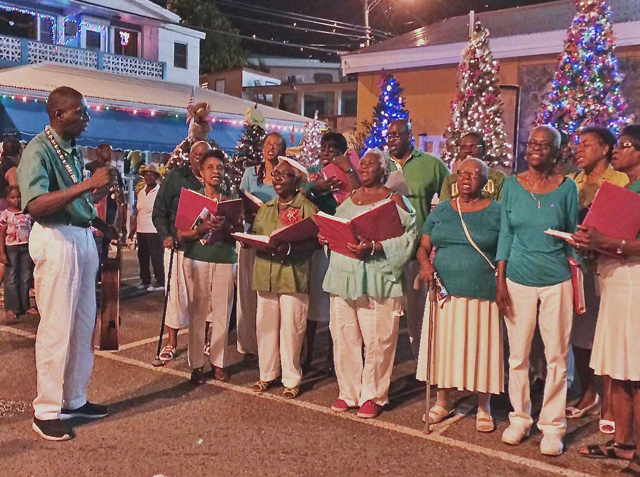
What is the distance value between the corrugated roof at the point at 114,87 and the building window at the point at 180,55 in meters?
2.40

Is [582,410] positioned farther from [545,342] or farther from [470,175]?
[470,175]

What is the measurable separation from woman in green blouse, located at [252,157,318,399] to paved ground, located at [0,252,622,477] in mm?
258

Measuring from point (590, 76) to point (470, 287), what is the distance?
8.11 meters

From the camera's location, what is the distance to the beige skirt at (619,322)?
420 centimetres

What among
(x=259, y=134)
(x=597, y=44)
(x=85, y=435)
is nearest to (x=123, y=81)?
(x=259, y=134)

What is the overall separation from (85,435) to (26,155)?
1.98 m

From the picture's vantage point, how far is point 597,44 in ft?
37.8

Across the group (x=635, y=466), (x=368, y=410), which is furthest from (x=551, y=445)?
(x=368, y=410)

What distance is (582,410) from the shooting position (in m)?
5.40

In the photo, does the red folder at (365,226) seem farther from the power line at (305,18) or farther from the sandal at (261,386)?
the power line at (305,18)

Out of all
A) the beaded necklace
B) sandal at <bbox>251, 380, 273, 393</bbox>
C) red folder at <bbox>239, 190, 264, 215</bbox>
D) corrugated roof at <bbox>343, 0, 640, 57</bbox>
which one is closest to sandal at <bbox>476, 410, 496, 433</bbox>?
sandal at <bbox>251, 380, 273, 393</bbox>

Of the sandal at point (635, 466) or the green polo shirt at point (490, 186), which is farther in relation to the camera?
the green polo shirt at point (490, 186)

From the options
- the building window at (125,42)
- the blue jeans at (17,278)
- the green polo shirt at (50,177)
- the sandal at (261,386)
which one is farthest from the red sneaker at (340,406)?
the building window at (125,42)

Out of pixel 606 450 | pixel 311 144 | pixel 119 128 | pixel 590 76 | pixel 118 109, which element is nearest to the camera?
pixel 606 450
